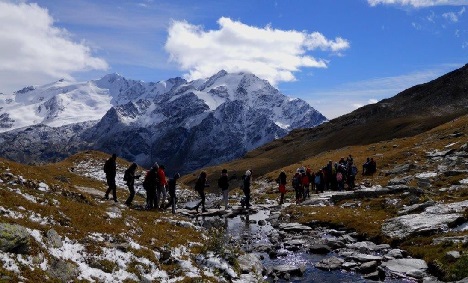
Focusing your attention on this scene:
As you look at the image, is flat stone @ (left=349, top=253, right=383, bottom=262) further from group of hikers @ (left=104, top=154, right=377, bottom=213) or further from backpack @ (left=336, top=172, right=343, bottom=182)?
backpack @ (left=336, top=172, right=343, bottom=182)

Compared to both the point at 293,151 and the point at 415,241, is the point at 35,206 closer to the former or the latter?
the point at 415,241

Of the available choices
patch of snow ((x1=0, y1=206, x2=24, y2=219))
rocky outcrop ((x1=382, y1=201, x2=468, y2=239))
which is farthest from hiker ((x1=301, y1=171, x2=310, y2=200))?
patch of snow ((x1=0, y1=206, x2=24, y2=219))

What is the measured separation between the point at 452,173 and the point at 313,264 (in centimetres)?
2352

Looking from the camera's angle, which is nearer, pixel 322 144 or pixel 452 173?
pixel 452 173

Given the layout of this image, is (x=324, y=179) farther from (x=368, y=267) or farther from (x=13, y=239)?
(x=13, y=239)

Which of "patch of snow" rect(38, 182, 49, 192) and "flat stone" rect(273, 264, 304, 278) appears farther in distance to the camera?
"patch of snow" rect(38, 182, 49, 192)

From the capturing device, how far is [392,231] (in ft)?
86.4

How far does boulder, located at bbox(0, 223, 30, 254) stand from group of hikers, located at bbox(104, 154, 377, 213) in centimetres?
1671

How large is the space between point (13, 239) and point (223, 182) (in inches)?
1067

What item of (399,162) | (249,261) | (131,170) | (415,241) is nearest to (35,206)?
(249,261)

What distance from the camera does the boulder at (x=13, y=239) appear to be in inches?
513

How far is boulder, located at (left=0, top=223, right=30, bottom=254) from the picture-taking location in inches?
513

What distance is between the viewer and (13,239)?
43.5 ft

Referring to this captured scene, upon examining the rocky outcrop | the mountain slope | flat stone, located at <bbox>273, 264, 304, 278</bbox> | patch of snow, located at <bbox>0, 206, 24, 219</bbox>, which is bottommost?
flat stone, located at <bbox>273, 264, 304, 278</bbox>
